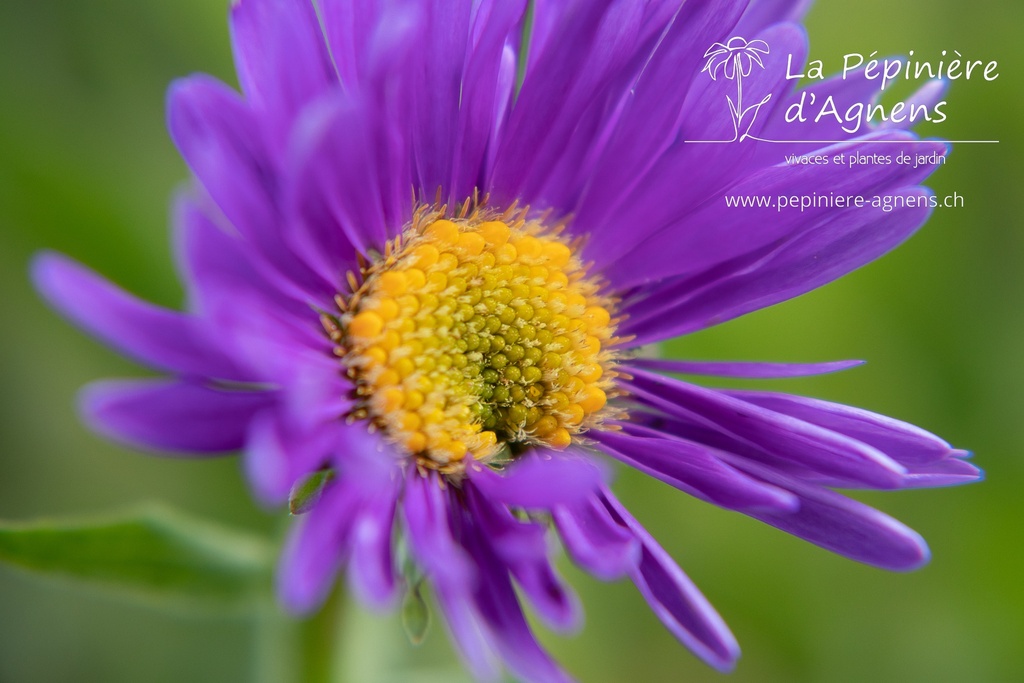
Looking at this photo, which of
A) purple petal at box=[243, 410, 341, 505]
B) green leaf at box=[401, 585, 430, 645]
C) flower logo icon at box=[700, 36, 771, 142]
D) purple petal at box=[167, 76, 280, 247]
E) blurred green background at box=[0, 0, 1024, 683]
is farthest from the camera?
blurred green background at box=[0, 0, 1024, 683]

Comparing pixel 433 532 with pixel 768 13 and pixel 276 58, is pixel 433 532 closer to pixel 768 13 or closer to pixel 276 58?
pixel 276 58

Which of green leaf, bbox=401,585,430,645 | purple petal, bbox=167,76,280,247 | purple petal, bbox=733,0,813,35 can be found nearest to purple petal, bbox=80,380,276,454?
purple petal, bbox=167,76,280,247

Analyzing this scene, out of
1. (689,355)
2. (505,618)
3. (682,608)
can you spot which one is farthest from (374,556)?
(689,355)

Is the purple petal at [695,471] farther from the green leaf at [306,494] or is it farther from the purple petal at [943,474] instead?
the green leaf at [306,494]

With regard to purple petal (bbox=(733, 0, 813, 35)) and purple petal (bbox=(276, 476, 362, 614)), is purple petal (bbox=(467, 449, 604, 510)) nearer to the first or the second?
purple petal (bbox=(276, 476, 362, 614))

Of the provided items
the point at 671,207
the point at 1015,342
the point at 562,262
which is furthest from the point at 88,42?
the point at 1015,342

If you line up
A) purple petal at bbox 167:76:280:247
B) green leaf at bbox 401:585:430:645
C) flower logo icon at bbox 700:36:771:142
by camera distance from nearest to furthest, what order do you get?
purple petal at bbox 167:76:280:247 < green leaf at bbox 401:585:430:645 < flower logo icon at bbox 700:36:771:142

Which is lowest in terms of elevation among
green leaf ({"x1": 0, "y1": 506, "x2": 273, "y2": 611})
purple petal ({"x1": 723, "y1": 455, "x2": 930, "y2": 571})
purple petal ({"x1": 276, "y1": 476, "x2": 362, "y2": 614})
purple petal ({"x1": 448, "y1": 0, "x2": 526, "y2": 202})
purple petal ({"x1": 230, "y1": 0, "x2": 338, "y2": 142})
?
green leaf ({"x1": 0, "y1": 506, "x2": 273, "y2": 611})
